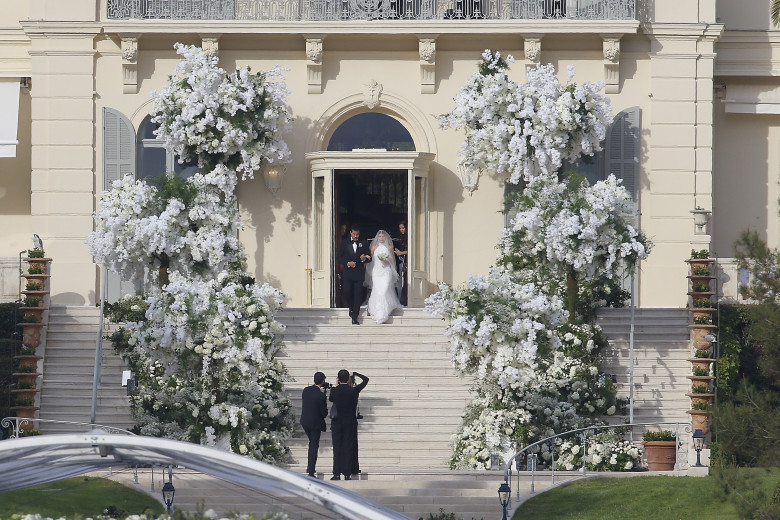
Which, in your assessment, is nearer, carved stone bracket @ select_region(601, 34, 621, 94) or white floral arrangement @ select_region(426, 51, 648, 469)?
white floral arrangement @ select_region(426, 51, 648, 469)

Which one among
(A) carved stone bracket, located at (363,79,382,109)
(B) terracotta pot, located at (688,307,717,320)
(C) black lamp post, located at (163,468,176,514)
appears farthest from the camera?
(A) carved stone bracket, located at (363,79,382,109)

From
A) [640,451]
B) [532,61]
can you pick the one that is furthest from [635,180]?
[640,451]

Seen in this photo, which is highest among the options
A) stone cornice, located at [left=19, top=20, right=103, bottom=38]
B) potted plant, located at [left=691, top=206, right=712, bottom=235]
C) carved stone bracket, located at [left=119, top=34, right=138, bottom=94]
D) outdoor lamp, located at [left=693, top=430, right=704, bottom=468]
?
stone cornice, located at [left=19, top=20, right=103, bottom=38]

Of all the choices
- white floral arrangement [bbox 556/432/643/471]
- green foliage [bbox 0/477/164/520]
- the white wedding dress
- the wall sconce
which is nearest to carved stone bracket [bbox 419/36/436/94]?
the wall sconce

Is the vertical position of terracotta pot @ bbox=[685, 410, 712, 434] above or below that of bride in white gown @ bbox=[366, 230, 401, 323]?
below

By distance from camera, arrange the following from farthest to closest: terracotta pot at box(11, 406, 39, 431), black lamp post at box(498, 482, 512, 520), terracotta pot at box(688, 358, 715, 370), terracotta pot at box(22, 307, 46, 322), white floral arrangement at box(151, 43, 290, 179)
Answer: white floral arrangement at box(151, 43, 290, 179) < terracotta pot at box(22, 307, 46, 322) < terracotta pot at box(688, 358, 715, 370) < terracotta pot at box(11, 406, 39, 431) < black lamp post at box(498, 482, 512, 520)

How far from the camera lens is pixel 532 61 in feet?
93.2

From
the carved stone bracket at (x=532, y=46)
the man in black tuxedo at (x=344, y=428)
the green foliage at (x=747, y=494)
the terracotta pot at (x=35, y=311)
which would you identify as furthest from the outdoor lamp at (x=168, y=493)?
the carved stone bracket at (x=532, y=46)

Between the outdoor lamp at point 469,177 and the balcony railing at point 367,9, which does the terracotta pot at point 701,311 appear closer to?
the outdoor lamp at point 469,177

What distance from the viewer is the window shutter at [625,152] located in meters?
28.5

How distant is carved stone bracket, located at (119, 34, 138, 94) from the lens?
28.4 m

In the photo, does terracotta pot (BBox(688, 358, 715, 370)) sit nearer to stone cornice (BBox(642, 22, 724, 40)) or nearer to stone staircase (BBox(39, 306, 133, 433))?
stone cornice (BBox(642, 22, 724, 40))

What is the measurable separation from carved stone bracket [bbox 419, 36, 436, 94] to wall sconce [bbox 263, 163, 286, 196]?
275 centimetres

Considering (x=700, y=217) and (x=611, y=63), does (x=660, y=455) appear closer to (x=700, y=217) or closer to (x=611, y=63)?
(x=700, y=217)
